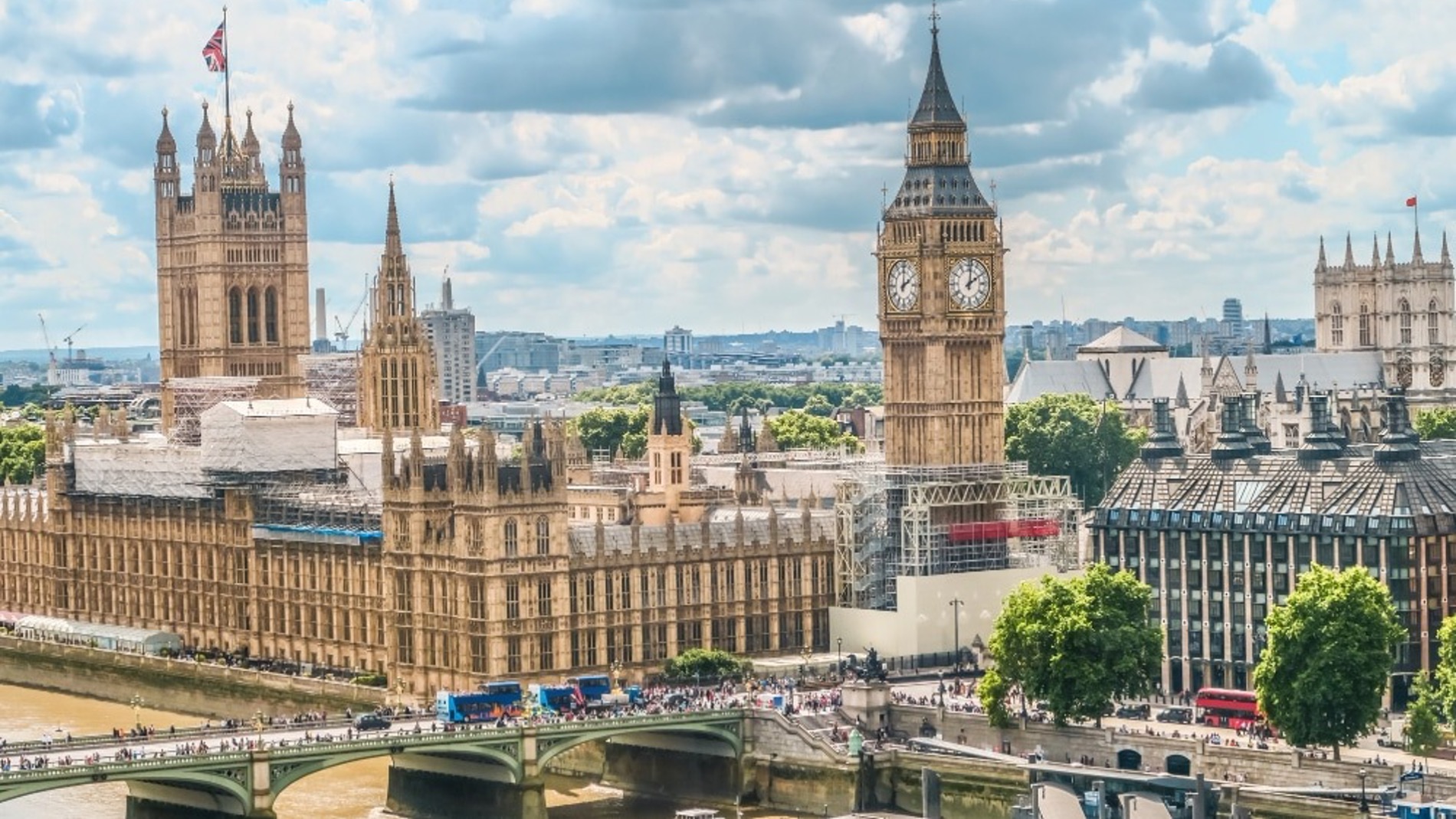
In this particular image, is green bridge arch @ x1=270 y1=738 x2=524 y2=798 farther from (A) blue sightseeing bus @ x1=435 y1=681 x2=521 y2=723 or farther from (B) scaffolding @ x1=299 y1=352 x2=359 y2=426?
(B) scaffolding @ x1=299 y1=352 x2=359 y2=426

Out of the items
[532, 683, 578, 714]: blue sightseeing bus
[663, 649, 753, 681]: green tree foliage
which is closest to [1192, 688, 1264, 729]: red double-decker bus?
[663, 649, 753, 681]: green tree foliage

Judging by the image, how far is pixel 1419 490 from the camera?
121188 millimetres

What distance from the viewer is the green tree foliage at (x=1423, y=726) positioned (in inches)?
4176

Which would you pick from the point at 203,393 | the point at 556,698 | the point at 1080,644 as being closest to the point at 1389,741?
the point at 1080,644

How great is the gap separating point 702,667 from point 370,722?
17830 mm

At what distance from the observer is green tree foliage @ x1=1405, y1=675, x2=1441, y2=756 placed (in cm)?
10606

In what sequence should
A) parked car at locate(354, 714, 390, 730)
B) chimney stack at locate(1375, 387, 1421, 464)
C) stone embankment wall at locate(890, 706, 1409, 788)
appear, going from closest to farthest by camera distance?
stone embankment wall at locate(890, 706, 1409, 788) → parked car at locate(354, 714, 390, 730) → chimney stack at locate(1375, 387, 1421, 464)

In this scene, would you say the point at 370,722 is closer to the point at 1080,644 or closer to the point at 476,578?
the point at 476,578

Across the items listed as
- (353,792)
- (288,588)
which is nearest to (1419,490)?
(353,792)

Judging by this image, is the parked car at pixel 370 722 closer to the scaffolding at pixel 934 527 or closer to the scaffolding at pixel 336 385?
the scaffolding at pixel 934 527

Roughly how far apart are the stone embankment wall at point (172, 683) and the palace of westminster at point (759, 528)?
8.81 feet

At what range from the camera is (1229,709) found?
116750 mm

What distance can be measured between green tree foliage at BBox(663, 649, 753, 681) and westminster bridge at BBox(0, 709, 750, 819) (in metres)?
7.82

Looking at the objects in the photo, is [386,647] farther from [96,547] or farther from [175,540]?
[96,547]
